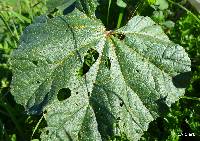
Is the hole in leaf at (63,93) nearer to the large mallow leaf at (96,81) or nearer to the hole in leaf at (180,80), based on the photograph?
the large mallow leaf at (96,81)

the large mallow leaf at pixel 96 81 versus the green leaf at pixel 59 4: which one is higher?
the green leaf at pixel 59 4

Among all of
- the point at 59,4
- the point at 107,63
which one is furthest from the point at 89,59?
the point at 59,4

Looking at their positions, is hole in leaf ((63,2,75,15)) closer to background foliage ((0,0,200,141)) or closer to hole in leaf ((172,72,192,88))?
background foliage ((0,0,200,141))

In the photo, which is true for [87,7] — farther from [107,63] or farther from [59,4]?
[107,63]

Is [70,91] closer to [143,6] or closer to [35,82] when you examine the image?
[35,82]

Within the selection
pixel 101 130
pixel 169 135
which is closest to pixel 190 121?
pixel 169 135

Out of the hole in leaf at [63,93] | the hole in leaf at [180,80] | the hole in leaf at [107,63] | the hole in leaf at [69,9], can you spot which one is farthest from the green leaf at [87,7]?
the hole in leaf at [180,80]

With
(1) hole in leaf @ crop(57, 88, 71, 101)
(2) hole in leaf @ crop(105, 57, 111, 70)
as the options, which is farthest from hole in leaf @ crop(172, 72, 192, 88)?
(1) hole in leaf @ crop(57, 88, 71, 101)
